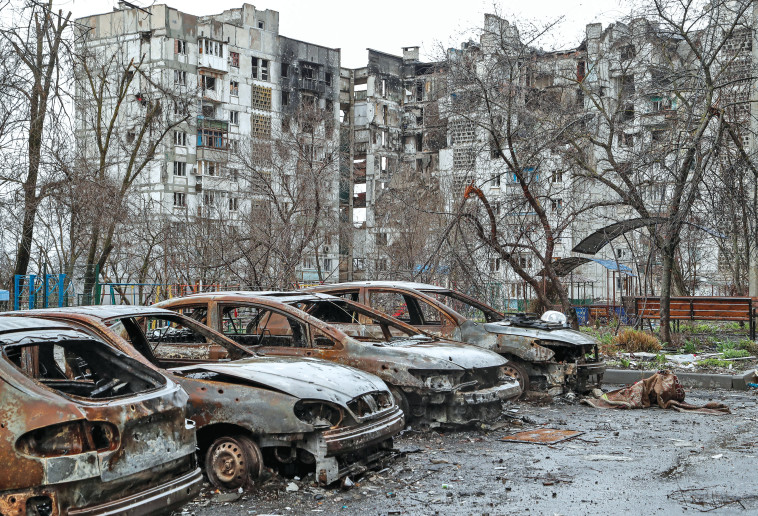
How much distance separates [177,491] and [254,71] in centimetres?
6744

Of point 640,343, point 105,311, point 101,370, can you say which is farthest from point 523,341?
point 101,370

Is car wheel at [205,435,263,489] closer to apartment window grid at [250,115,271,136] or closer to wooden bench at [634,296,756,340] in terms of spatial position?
wooden bench at [634,296,756,340]

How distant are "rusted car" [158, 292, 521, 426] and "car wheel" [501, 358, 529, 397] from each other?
1.77 metres

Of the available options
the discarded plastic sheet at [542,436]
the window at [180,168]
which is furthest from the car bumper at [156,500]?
the window at [180,168]

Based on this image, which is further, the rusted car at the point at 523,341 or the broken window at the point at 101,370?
the rusted car at the point at 523,341

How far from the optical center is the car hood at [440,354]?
28.2 ft

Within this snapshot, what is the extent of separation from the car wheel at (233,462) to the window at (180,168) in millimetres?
58129

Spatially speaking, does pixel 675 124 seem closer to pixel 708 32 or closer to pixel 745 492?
pixel 708 32

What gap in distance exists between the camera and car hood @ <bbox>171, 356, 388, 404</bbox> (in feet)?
21.2

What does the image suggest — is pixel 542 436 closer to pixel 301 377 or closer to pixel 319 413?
pixel 319 413

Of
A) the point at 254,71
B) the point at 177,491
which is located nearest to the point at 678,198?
the point at 177,491

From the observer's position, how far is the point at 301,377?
6707mm

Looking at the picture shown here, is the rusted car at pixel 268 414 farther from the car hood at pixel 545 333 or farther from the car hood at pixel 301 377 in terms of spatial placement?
the car hood at pixel 545 333

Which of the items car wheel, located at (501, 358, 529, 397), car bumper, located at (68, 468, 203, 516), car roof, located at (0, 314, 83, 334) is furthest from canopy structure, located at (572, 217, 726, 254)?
car roof, located at (0, 314, 83, 334)
